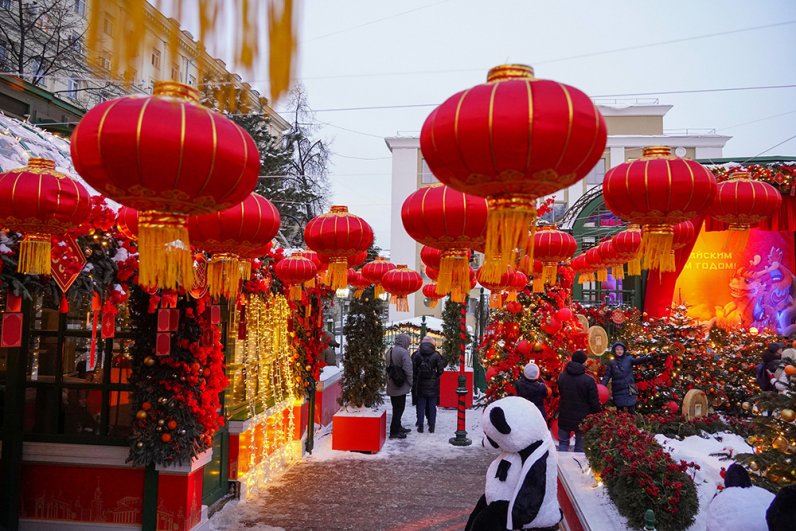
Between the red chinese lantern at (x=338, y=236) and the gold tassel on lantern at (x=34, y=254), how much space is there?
2.23m

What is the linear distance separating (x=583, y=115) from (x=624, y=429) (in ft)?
14.0

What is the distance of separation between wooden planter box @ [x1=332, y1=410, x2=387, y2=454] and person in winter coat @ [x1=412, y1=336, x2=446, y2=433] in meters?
1.61

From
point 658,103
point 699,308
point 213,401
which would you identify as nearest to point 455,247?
point 213,401

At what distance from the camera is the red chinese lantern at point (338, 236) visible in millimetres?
5238

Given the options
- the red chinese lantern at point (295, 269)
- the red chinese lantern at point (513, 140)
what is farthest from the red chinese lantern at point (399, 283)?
the red chinese lantern at point (513, 140)

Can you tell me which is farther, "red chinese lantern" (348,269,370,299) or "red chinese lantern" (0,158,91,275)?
"red chinese lantern" (348,269,370,299)

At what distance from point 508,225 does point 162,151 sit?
4.49 ft

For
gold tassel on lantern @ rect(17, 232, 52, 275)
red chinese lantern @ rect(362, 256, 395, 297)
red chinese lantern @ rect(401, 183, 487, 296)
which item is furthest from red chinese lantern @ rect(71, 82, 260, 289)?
red chinese lantern @ rect(362, 256, 395, 297)

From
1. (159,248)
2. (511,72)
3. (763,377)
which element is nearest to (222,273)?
(159,248)

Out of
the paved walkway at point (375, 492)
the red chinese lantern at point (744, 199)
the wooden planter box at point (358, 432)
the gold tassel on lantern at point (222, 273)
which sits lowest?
the paved walkway at point (375, 492)

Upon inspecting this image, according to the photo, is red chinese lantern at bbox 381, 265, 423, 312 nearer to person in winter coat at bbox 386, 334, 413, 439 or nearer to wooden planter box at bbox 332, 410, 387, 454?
person in winter coat at bbox 386, 334, 413, 439

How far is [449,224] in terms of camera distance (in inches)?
133

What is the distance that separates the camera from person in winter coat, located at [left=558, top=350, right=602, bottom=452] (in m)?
7.82

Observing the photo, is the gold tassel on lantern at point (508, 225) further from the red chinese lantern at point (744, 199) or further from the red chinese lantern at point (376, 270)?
the red chinese lantern at point (376, 270)
